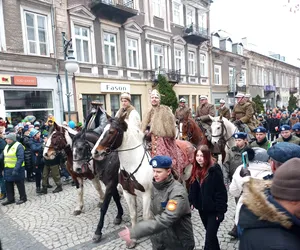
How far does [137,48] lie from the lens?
1789cm

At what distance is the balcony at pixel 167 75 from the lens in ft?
61.2

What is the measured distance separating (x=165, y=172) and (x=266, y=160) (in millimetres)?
1513

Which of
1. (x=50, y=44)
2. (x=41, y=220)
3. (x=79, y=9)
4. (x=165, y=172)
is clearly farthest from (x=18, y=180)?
(x=79, y=9)

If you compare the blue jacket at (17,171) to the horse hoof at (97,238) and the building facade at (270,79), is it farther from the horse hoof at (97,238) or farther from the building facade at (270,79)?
the building facade at (270,79)

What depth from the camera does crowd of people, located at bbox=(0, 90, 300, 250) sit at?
1.22m

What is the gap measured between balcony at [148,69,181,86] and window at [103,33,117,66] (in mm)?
3433

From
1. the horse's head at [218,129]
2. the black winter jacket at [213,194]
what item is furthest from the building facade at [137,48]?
the black winter jacket at [213,194]

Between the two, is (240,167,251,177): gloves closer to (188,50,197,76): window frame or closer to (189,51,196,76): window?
(188,50,197,76): window frame

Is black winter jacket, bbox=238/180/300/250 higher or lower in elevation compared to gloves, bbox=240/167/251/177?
higher

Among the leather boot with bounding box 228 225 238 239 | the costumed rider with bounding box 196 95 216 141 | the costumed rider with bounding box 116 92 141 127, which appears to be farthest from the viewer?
the costumed rider with bounding box 196 95 216 141

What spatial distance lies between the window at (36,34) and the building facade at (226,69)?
1814cm

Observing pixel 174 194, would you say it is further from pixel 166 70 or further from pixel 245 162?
pixel 166 70

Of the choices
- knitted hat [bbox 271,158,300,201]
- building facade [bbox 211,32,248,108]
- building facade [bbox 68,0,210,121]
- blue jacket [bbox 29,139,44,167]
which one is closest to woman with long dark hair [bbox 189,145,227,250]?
knitted hat [bbox 271,158,300,201]

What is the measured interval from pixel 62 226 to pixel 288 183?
4751 mm
